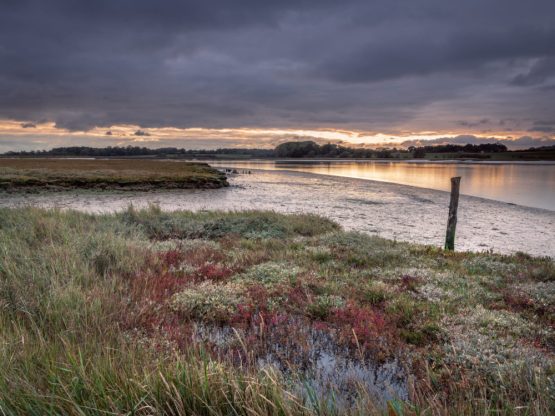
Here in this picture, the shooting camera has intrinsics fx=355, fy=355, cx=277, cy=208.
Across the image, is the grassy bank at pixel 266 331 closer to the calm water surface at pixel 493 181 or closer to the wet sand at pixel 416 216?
the wet sand at pixel 416 216

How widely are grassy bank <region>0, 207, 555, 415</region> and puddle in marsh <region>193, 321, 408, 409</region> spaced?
3cm

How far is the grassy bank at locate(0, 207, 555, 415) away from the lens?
3186 mm

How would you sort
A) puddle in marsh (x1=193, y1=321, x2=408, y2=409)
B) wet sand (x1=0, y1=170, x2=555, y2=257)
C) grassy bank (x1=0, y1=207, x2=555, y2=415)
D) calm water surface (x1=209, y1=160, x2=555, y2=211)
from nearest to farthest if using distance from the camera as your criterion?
grassy bank (x1=0, y1=207, x2=555, y2=415), puddle in marsh (x1=193, y1=321, x2=408, y2=409), wet sand (x1=0, y1=170, x2=555, y2=257), calm water surface (x1=209, y1=160, x2=555, y2=211)

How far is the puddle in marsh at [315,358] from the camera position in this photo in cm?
506

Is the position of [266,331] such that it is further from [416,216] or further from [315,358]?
[416,216]

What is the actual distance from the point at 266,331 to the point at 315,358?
1172 millimetres

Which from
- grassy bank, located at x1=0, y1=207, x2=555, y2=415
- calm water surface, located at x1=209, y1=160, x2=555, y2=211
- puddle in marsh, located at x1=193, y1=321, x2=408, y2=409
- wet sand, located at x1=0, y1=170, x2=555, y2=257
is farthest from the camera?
calm water surface, located at x1=209, y1=160, x2=555, y2=211

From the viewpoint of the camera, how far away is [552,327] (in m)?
7.33

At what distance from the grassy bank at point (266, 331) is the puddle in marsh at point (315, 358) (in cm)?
3

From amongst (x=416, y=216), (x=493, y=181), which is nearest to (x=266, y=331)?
(x=416, y=216)

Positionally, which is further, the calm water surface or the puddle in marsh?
the calm water surface

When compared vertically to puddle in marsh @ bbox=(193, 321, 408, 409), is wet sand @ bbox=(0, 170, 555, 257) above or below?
below

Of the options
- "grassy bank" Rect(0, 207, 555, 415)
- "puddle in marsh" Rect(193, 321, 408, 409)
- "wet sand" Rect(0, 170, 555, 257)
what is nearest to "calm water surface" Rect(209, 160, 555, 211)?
"wet sand" Rect(0, 170, 555, 257)

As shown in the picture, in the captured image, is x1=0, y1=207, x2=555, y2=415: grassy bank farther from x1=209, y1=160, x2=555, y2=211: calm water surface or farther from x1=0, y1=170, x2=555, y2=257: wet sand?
x1=209, y1=160, x2=555, y2=211: calm water surface
